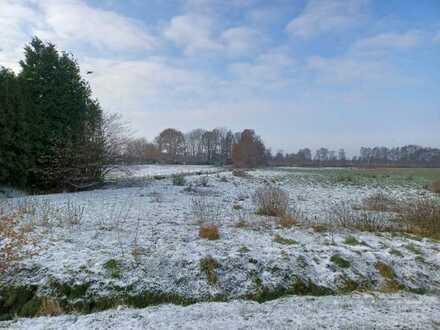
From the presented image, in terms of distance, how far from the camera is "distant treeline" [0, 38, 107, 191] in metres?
10.1

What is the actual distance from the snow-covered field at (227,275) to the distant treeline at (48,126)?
19.6ft

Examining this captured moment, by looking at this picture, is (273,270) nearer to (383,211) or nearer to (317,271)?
(317,271)

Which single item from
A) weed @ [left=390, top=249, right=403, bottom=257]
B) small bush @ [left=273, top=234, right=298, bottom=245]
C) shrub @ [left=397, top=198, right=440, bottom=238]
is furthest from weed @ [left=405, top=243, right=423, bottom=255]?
small bush @ [left=273, top=234, right=298, bottom=245]

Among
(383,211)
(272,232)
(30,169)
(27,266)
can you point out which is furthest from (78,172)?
(383,211)

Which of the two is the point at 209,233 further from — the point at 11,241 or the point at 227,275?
the point at 11,241

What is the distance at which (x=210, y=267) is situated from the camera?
13.0 feet

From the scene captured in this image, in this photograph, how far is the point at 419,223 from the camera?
6406mm

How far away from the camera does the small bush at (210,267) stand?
3799 millimetres

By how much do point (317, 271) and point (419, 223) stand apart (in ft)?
13.5

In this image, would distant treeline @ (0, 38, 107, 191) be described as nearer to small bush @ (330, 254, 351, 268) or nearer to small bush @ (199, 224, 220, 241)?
small bush @ (199, 224, 220, 241)

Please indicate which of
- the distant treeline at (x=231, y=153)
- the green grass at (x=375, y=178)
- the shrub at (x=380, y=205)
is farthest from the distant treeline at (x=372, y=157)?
the shrub at (x=380, y=205)

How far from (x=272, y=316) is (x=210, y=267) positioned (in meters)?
1.20

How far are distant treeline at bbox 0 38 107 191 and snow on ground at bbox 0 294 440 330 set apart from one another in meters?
9.29

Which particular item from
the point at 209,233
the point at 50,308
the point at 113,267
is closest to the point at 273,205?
the point at 209,233
